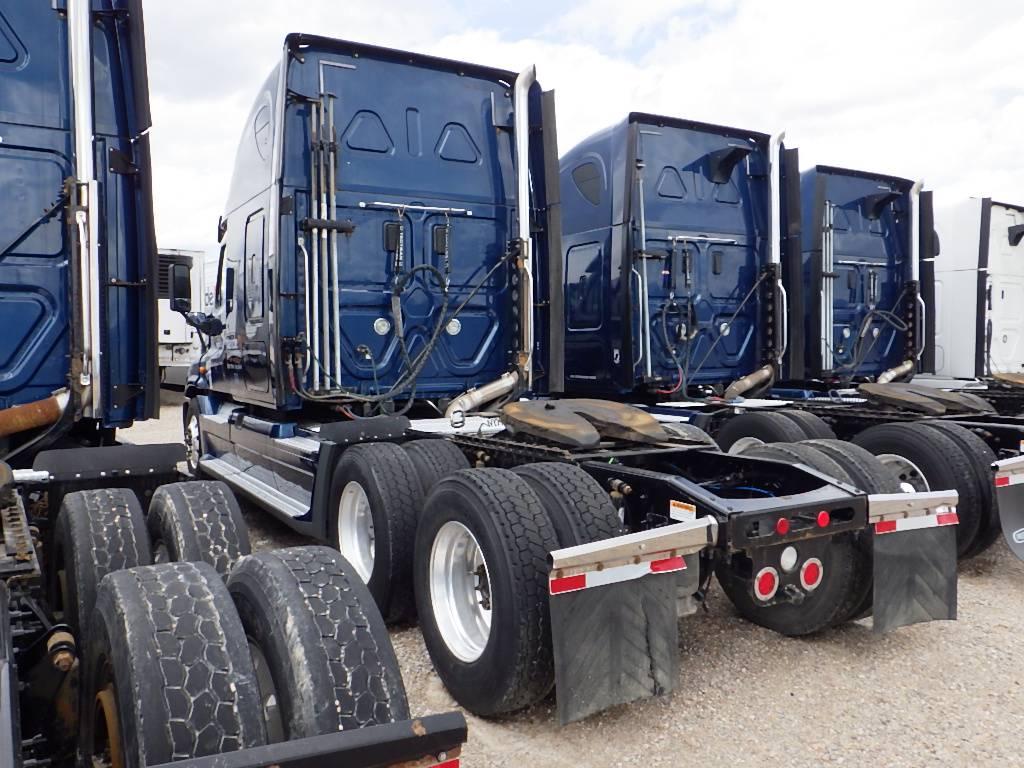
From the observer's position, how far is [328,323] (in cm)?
547

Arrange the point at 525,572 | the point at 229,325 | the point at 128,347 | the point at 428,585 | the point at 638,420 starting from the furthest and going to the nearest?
the point at 229,325
the point at 638,420
the point at 128,347
the point at 428,585
the point at 525,572

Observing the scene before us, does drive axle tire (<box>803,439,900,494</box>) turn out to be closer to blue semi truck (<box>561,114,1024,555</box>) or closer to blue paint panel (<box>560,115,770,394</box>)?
blue semi truck (<box>561,114,1024,555</box>)

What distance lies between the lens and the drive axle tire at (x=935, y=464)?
482cm

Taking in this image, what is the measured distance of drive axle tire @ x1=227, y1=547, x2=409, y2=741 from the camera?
73.9 inches

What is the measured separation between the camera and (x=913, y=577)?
3.54 m

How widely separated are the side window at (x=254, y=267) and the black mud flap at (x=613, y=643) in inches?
154

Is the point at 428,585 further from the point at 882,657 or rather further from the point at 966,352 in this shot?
the point at 966,352

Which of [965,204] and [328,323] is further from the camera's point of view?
[965,204]

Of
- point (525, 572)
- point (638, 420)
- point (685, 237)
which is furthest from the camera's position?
point (685, 237)

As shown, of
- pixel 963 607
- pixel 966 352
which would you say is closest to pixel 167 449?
pixel 963 607

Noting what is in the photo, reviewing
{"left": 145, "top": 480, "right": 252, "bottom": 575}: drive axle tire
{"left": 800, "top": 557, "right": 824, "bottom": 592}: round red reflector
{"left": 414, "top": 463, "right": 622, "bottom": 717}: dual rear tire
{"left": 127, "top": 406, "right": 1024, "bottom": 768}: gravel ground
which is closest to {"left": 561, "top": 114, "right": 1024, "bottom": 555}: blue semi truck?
{"left": 127, "top": 406, "right": 1024, "bottom": 768}: gravel ground

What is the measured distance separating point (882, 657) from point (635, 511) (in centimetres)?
133

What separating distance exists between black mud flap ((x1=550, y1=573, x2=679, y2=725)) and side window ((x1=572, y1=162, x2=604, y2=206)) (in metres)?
5.16

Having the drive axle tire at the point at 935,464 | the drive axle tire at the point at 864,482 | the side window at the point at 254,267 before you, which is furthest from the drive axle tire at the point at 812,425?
the side window at the point at 254,267
